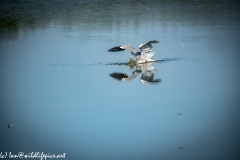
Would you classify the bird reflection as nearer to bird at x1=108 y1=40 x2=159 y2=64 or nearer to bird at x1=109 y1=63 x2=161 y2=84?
bird at x1=109 y1=63 x2=161 y2=84

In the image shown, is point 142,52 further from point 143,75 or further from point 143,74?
point 143,75

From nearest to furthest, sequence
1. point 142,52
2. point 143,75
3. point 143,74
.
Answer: point 143,75 → point 143,74 → point 142,52

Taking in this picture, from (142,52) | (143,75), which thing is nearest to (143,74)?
(143,75)

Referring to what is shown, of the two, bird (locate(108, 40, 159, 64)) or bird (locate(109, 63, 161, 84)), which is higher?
bird (locate(108, 40, 159, 64))

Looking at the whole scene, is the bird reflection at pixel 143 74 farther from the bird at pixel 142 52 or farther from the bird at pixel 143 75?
the bird at pixel 142 52

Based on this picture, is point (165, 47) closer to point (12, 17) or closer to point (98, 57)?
point (98, 57)

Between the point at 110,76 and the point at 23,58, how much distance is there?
4444 millimetres

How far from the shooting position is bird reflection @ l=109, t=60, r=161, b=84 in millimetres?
15344

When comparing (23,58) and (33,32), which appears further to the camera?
(33,32)

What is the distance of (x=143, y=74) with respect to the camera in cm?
1617

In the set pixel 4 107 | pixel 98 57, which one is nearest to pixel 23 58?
pixel 98 57

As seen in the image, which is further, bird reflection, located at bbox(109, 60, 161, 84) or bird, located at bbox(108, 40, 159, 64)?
bird, located at bbox(108, 40, 159, 64)

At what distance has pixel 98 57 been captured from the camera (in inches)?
712

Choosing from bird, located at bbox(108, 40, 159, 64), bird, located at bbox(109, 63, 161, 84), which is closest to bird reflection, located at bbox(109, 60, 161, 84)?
bird, located at bbox(109, 63, 161, 84)
